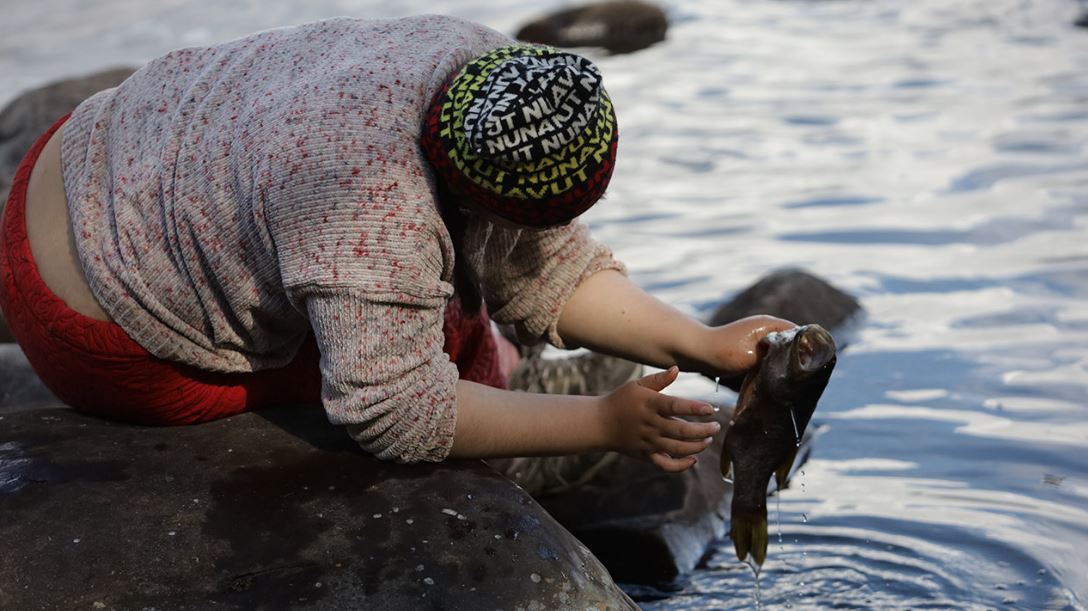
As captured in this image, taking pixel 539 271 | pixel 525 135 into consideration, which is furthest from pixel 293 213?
pixel 539 271

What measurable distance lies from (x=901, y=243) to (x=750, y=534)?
2.97 m

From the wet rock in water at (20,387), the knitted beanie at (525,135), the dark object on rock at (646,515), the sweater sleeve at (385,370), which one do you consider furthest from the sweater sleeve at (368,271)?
the wet rock in water at (20,387)

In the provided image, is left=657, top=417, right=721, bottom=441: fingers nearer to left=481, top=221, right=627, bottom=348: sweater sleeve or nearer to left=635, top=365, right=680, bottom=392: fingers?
left=635, top=365, right=680, bottom=392: fingers

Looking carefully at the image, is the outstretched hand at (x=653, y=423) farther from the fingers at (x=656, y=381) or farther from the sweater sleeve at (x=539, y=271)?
the sweater sleeve at (x=539, y=271)

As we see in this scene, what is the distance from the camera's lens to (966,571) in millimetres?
3564

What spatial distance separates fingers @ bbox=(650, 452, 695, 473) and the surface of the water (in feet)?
2.45

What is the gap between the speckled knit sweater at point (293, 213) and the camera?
Answer: 8.63ft

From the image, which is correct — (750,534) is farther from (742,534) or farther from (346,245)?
(346,245)

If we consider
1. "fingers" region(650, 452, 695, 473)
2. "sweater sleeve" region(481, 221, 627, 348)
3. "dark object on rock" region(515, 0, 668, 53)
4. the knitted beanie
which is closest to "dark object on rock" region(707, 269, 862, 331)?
"sweater sleeve" region(481, 221, 627, 348)

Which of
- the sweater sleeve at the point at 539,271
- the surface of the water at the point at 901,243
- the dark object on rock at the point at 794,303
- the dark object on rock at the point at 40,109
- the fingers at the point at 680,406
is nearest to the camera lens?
the fingers at the point at 680,406

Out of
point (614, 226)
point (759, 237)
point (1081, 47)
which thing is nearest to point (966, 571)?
point (759, 237)

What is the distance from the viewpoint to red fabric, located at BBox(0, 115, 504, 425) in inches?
117

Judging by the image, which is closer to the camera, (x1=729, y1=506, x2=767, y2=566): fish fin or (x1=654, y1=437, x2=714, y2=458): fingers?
(x1=654, y1=437, x2=714, y2=458): fingers

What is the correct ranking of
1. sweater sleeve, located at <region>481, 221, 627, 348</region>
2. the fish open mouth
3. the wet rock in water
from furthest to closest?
the wet rock in water, sweater sleeve, located at <region>481, 221, 627, 348</region>, the fish open mouth
